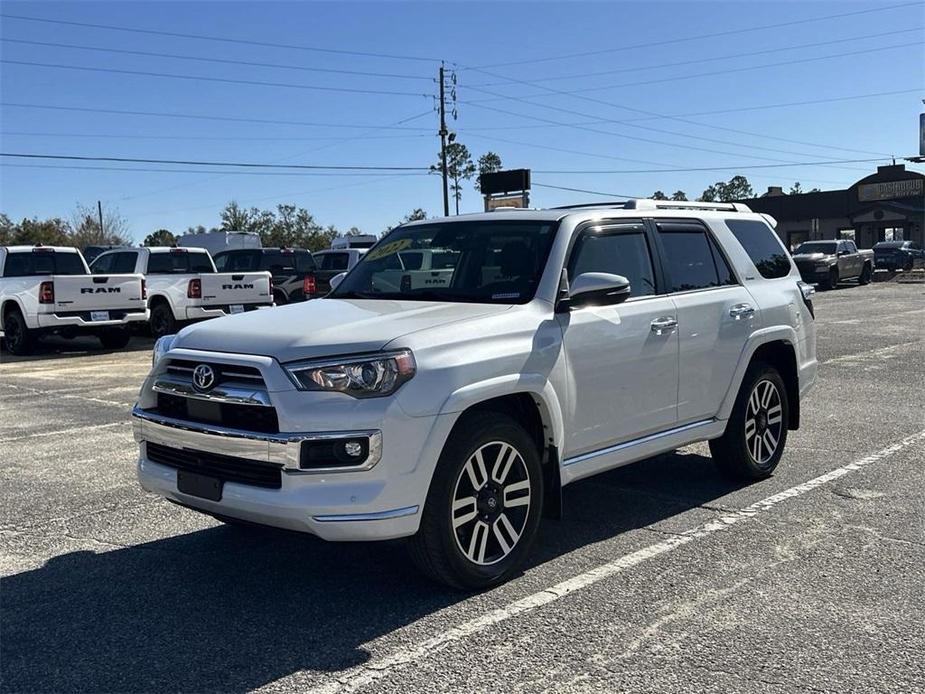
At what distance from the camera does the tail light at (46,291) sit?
16.7 metres

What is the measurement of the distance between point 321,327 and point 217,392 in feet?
1.89

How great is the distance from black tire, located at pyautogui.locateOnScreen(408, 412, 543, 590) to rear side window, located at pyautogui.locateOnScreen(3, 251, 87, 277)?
15.0 metres

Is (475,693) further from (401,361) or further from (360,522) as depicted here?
(401,361)

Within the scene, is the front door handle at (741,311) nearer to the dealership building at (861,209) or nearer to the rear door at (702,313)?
the rear door at (702,313)

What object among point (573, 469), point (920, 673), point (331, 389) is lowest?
point (920, 673)

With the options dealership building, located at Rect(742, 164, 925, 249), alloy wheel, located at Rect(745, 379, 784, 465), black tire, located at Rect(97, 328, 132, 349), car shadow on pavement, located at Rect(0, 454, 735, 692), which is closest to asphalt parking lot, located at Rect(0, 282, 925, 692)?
car shadow on pavement, located at Rect(0, 454, 735, 692)

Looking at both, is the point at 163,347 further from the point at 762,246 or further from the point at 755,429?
the point at 762,246

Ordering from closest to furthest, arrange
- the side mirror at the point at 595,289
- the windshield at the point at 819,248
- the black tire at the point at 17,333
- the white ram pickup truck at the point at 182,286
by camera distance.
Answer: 1. the side mirror at the point at 595,289
2. the black tire at the point at 17,333
3. the white ram pickup truck at the point at 182,286
4. the windshield at the point at 819,248

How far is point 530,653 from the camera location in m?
3.81

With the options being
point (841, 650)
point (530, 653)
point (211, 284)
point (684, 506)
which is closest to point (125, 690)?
point (530, 653)

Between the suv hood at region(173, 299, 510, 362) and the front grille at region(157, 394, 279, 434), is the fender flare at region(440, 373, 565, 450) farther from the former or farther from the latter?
the front grille at region(157, 394, 279, 434)

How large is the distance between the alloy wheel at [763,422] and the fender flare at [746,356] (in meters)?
0.20

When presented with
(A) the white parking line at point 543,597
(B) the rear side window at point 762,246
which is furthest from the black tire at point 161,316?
(A) the white parking line at point 543,597

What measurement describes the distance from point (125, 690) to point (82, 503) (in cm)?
306
